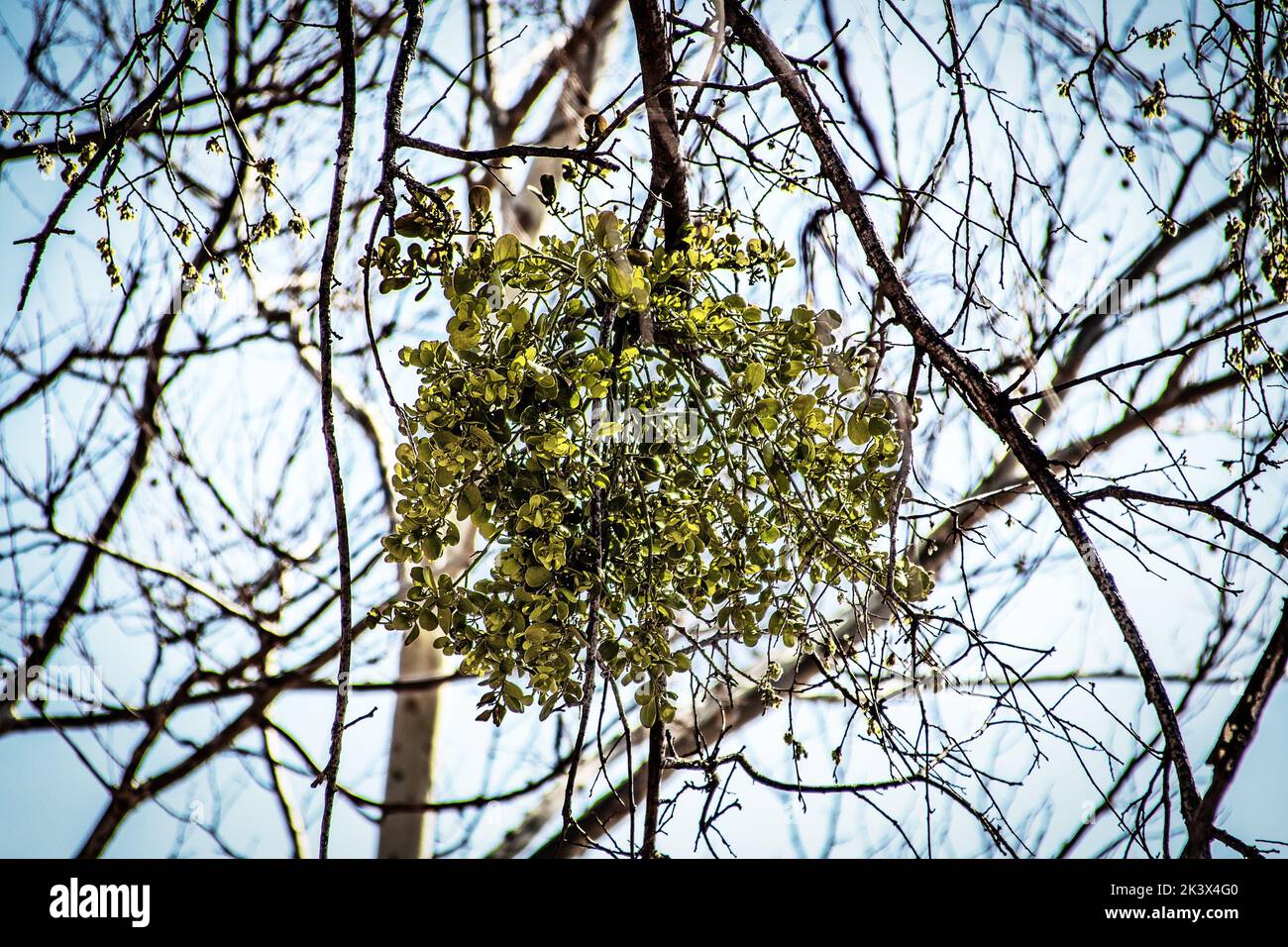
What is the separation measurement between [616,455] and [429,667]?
160 centimetres

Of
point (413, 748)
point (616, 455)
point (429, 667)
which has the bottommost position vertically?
point (616, 455)

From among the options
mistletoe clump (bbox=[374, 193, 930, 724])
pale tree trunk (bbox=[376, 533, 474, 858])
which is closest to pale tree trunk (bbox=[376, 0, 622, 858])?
pale tree trunk (bbox=[376, 533, 474, 858])

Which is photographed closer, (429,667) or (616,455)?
(616,455)

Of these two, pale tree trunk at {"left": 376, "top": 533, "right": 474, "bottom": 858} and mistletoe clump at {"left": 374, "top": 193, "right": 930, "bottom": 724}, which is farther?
pale tree trunk at {"left": 376, "top": 533, "right": 474, "bottom": 858}

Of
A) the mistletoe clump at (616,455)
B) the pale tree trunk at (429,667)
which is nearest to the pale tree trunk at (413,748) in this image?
the pale tree trunk at (429,667)

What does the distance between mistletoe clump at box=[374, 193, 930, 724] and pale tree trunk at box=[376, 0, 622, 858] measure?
49.9 inches

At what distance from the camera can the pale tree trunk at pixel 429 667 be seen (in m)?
2.08

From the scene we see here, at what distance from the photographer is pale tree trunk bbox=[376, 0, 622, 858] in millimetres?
2076

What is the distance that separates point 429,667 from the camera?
2.20m

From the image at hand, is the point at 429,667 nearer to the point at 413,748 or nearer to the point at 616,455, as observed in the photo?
the point at 413,748

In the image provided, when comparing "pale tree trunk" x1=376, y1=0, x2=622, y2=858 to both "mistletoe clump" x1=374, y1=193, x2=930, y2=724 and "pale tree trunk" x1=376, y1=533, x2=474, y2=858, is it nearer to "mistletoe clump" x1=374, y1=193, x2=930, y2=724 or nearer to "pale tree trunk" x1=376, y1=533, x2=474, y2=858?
"pale tree trunk" x1=376, y1=533, x2=474, y2=858

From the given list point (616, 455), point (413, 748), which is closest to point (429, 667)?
point (413, 748)

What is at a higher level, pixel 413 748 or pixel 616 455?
pixel 413 748
